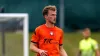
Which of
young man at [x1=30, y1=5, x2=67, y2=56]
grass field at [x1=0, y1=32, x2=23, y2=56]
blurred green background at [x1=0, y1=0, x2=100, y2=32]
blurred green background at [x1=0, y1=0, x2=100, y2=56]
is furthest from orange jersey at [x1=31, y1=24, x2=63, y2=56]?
blurred green background at [x1=0, y1=0, x2=100, y2=32]

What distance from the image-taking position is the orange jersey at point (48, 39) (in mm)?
7812

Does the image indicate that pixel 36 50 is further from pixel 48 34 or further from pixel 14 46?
pixel 14 46

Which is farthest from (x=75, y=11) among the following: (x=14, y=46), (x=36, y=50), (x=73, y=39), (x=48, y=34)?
(x=36, y=50)

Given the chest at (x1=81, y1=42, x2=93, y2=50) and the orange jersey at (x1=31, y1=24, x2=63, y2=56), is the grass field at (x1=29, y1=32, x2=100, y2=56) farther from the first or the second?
the orange jersey at (x1=31, y1=24, x2=63, y2=56)

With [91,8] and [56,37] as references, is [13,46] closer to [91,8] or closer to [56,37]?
[56,37]

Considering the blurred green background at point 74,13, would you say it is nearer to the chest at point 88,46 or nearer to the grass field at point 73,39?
the grass field at point 73,39

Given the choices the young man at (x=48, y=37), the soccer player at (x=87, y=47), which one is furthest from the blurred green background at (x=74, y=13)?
the young man at (x=48, y=37)

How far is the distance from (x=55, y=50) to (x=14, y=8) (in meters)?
14.6

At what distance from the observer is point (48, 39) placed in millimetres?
7805

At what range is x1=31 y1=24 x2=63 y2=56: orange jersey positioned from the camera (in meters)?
7.81

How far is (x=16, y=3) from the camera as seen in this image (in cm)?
2294

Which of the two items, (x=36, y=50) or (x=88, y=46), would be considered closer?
(x=36, y=50)

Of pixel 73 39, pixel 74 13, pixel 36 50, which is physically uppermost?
pixel 36 50

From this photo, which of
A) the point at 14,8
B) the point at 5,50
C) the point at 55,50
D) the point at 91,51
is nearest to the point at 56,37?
the point at 55,50
